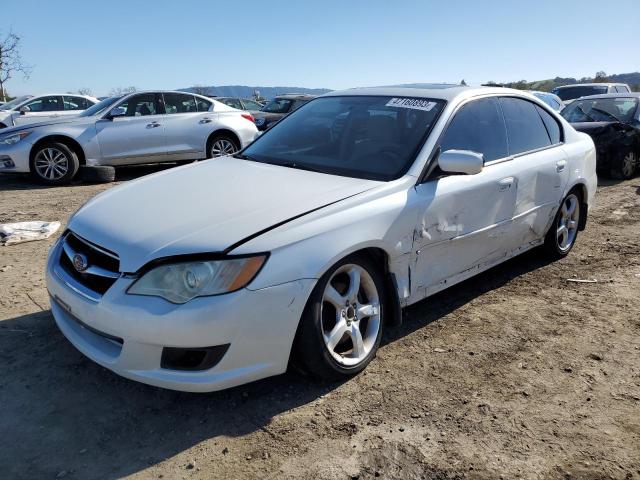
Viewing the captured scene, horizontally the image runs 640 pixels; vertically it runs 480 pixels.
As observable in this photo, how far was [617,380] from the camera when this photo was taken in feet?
10.4

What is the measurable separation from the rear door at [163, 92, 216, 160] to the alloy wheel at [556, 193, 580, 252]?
7009 millimetres

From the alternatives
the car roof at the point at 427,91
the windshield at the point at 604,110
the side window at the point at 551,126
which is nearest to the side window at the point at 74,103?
the windshield at the point at 604,110

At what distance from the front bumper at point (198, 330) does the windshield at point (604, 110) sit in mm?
9076

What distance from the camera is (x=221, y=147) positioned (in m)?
10.6

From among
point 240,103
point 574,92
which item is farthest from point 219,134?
point 574,92

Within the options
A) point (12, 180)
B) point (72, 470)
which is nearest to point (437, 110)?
point (72, 470)

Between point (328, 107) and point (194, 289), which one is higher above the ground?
point (328, 107)

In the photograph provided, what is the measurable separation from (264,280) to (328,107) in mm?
2126

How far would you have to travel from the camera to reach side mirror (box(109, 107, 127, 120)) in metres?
9.44

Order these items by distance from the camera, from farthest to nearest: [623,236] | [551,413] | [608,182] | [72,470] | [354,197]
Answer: [608,182] < [623,236] < [354,197] < [551,413] < [72,470]

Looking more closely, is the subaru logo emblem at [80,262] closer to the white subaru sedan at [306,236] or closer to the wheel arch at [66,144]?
the white subaru sedan at [306,236]

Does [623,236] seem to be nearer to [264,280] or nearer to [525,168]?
[525,168]

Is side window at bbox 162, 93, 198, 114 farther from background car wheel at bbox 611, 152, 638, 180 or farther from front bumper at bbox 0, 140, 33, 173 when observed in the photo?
background car wheel at bbox 611, 152, 638, 180

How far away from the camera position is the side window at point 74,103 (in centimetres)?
1496
